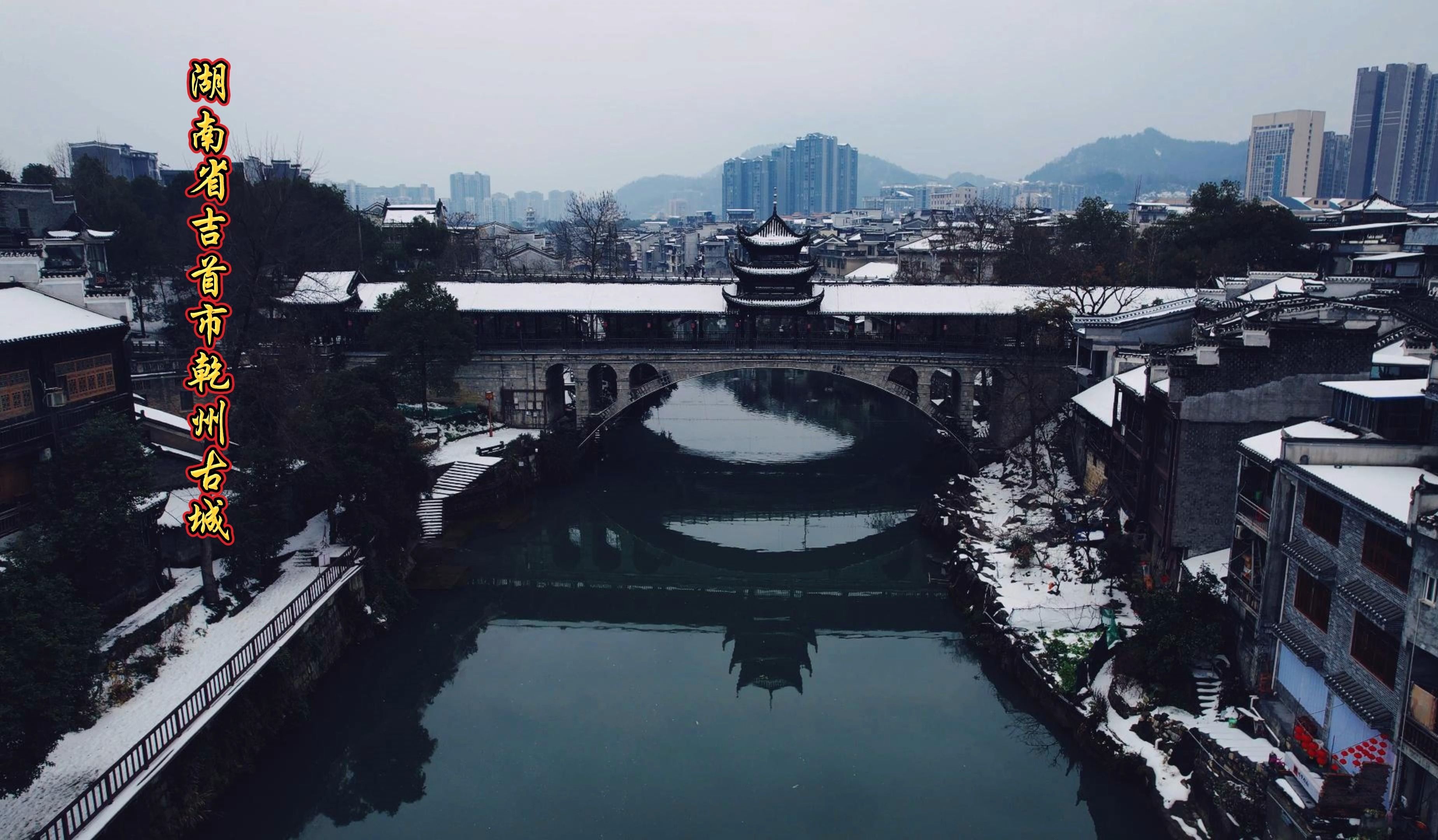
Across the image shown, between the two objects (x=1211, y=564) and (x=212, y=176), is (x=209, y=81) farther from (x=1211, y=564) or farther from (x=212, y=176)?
(x=1211, y=564)

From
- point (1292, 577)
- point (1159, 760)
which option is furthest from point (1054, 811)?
point (1292, 577)

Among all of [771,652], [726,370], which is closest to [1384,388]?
[771,652]

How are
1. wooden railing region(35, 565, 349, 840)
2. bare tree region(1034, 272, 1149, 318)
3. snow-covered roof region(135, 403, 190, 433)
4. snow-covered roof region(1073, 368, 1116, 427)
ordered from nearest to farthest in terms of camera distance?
wooden railing region(35, 565, 349, 840), snow-covered roof region(135, 403, 190, 433), snow-covered roof region(1073, 368, 1116, 427), bare tree region(1034, 272, 1149, 318)

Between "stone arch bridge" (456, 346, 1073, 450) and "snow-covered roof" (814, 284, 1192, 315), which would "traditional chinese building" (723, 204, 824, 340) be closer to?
"snow-covered roof" (814, 284, 1192, 315)

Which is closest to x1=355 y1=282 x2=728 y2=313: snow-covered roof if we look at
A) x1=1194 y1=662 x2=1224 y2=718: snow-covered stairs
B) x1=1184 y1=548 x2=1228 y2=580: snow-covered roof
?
x1=1184 y1=548 x2=1228 y2=580: snow-covered roof

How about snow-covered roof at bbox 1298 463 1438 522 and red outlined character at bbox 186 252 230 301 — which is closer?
snow-covered roof at bbox 1298 463 1438 522

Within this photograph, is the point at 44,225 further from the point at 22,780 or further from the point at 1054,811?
the point at 1054,811
